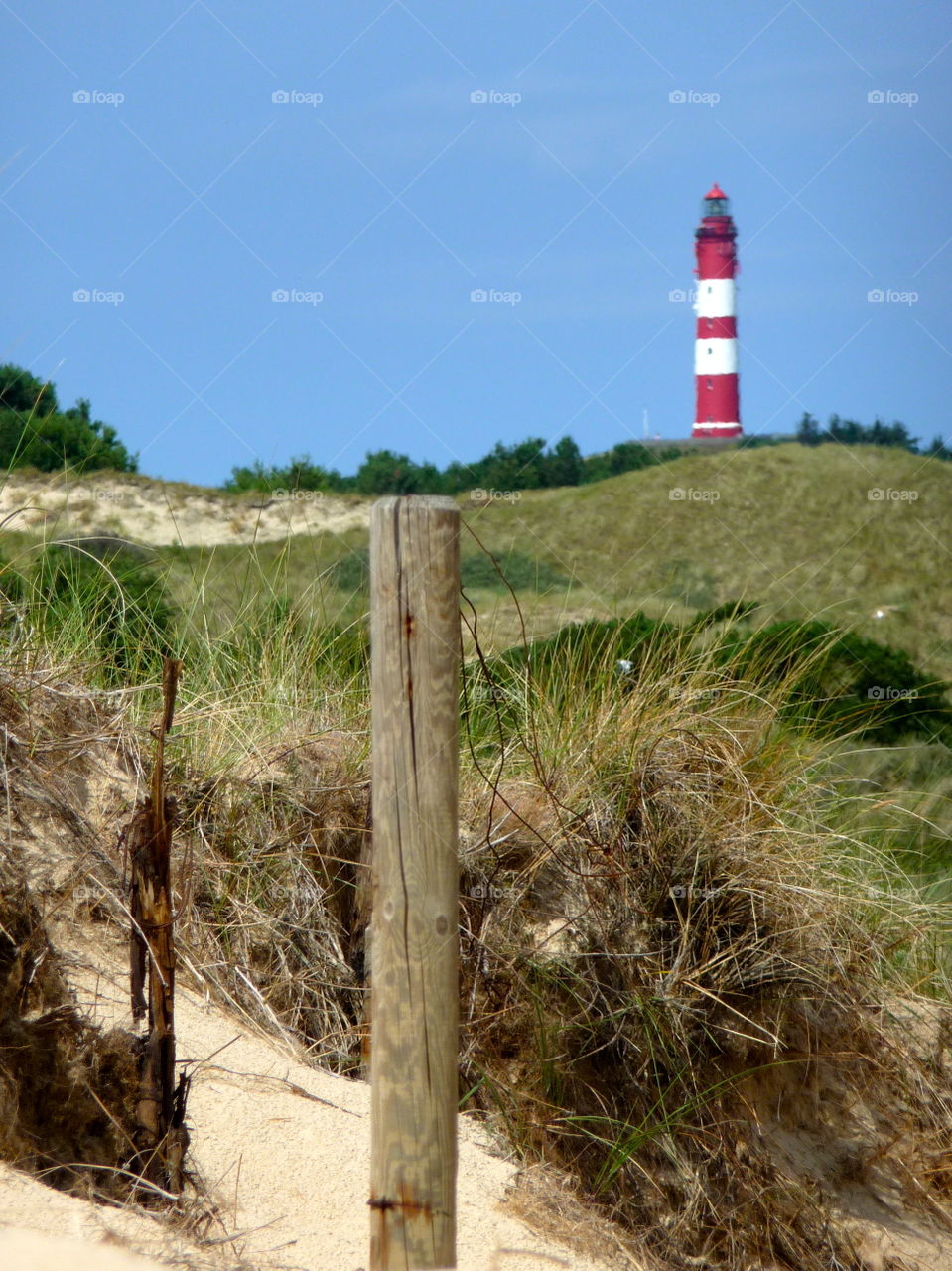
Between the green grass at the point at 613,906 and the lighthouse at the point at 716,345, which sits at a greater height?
the lighthouse at the point at 716,345

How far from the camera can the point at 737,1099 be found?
14.6 feet

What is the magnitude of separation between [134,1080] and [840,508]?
31935 millimetres

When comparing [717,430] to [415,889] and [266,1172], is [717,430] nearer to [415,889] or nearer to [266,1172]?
[266,1172]

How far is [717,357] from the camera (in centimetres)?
3300

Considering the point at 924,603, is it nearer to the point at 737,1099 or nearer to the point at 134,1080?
the point at 737,1099

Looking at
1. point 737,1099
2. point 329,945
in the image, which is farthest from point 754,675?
point 329,945

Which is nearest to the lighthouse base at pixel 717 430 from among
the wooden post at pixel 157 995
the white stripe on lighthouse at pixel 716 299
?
the white stripe on lighthouse at pixel 716 299

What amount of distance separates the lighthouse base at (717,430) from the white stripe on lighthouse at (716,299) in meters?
3.10

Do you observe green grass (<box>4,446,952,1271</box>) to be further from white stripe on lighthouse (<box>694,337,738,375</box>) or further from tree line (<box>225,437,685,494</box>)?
white stripe on lighthouse (<box>694,337,738,375</box>)

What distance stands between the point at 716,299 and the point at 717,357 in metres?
2.25

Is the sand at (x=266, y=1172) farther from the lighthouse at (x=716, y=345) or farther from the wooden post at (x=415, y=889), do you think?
the lighthouse at (x=716, y=345)

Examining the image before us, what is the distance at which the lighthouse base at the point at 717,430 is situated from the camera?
33.3 metres

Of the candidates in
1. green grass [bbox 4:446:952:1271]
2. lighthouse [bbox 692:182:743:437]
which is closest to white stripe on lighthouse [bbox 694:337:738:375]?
lighthouse [bbox 692:182:743:437]

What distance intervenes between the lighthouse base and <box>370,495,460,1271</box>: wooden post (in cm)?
3203
